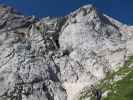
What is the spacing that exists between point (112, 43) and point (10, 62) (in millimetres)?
34262

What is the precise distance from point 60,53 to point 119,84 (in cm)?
3100

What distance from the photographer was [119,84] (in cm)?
9094

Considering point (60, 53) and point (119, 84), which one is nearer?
point (119, 84)

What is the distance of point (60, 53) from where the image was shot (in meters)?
116

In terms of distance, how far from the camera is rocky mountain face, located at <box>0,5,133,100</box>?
3964 inches

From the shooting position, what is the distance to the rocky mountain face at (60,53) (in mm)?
100688

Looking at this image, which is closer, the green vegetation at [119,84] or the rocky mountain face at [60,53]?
the green vegetation at [119,84]

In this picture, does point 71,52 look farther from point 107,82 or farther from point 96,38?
point 107,82

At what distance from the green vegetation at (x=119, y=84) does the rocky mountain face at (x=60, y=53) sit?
421 cm

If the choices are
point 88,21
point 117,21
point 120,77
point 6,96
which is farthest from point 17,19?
point 120,77

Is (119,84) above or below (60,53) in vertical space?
below

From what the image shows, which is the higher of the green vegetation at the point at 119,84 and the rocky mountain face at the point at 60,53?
the rocky mountain face at the point at 60,53

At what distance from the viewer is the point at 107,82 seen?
314 feet

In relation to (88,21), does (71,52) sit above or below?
below
